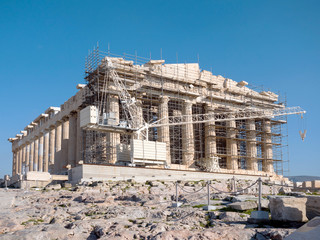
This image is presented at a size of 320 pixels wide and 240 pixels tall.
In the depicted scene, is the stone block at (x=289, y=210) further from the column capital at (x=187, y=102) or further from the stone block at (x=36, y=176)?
the column capital at (x=187, y=102)

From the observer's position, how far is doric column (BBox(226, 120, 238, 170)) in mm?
56656

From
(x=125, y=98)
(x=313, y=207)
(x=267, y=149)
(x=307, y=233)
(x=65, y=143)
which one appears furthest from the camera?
(x=267, y=149)

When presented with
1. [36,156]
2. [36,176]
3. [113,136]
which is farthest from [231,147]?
[36,156]

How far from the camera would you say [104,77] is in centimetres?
4631

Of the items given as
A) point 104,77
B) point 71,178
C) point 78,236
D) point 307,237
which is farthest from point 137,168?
point 307,237

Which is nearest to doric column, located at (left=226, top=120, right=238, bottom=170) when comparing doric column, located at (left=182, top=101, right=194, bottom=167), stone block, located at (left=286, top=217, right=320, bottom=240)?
doric column, located at (left=182, top=101, right=194, bottom=167)

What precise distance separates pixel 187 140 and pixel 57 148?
19696mm

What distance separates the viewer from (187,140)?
52312mm

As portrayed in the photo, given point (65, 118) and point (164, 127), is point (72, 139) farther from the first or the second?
point (164, 127)

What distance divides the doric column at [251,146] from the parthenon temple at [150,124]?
0.49 feet

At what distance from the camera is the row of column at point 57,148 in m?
52.8

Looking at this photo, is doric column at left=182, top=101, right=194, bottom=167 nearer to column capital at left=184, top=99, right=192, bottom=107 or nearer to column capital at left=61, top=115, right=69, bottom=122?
column capital at left=184, top=99, right=192, bottom=107

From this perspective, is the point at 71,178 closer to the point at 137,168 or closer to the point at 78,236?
the point at 137,168

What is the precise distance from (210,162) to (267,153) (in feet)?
40.7
